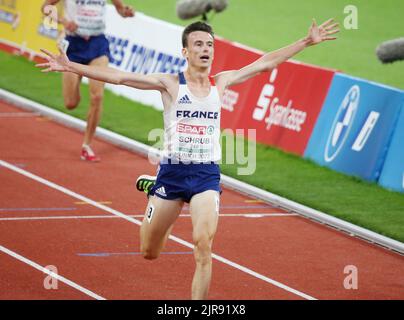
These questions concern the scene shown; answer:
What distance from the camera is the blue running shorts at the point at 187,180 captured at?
34.4ft

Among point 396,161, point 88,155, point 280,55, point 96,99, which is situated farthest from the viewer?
point 88,155

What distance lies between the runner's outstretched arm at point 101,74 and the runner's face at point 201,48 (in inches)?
15.1

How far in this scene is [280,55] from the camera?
10914 millimetres

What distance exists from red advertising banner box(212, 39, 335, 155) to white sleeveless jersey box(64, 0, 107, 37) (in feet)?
9.60

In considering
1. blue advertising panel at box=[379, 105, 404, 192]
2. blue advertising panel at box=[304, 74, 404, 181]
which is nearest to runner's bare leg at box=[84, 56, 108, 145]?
blue advertising panel at box=[304, 74, 404, 181]

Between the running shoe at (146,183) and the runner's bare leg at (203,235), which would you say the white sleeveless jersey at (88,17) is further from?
the runner's bare leg at (203,235)

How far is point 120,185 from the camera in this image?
51.4 feet

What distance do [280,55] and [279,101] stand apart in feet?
22.5

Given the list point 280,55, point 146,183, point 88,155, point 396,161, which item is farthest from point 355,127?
point 280,55

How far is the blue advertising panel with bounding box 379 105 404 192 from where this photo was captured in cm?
1555

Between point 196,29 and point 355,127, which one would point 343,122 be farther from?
point 196,29

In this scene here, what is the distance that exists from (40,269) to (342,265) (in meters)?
3.31

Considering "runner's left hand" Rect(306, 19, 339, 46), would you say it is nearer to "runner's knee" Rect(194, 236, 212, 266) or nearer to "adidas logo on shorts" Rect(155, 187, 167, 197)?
"adidas logo on shorts" Rect(155, 187, 167, 197)

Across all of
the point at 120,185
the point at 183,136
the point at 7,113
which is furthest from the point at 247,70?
the point at 7,113
